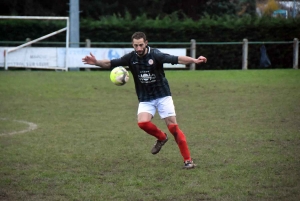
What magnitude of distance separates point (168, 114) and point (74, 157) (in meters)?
1.54

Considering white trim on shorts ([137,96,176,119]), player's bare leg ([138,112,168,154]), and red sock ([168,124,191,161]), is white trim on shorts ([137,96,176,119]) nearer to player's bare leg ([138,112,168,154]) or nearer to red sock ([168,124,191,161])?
player's bare leg ([138,112,168,154])

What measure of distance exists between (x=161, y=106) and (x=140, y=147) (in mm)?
1466

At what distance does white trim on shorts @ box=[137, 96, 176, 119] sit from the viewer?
8.30m

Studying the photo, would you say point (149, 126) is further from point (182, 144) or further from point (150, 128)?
point (182, 144)

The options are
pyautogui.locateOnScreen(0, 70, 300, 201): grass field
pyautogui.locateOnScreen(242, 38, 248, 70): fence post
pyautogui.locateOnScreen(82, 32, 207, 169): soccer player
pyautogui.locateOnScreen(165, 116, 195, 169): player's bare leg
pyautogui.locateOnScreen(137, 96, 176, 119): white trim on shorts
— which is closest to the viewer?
pyautogui.locateOnScreen(0, 70, 300, 201): grass field

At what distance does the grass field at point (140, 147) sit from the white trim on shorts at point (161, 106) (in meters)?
0.67

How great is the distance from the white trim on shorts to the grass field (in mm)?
667

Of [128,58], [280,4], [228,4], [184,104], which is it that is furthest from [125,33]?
[280,4]

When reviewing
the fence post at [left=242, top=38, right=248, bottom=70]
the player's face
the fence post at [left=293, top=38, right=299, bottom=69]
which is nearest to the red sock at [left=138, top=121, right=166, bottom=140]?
the player's face

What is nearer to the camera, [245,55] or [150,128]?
[150,128]

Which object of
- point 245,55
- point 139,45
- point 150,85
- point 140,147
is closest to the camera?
point 139,45

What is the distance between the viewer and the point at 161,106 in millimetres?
8352

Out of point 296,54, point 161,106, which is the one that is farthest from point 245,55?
point 161,106

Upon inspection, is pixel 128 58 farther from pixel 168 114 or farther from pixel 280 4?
pixel 280 4
